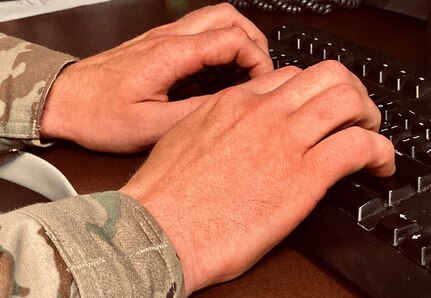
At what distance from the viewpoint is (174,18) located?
111 cm

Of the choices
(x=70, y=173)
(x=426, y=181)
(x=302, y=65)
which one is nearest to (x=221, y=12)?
(x=302, y=65)

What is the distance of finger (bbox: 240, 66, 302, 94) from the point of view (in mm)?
665

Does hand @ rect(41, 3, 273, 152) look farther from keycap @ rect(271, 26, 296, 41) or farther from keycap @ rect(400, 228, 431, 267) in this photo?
keycap @ rect(400, 228, 431, 267)

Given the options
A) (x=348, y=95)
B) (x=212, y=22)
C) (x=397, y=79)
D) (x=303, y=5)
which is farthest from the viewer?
(x=303, y=5)

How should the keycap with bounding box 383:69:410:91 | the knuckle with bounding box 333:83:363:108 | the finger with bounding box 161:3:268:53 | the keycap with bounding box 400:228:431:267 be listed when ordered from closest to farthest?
the keycap with bounding box 400:228:431:267
the knuckle with bounding box 333:83:363:108
the keycap with bounding box 383:69:410:91
the finger with bounding box 161:3:268:53

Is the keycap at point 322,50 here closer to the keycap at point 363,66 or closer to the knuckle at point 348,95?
the keycap at point 363,66

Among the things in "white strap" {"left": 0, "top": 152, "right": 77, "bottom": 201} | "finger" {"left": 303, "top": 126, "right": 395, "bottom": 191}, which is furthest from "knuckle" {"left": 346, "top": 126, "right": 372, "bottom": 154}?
"white strap" {"left": 0, "top": 152, "right": 77, "bottom": 201}

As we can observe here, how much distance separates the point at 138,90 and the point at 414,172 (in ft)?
0.95

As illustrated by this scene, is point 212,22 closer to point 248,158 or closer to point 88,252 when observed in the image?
point 248,158

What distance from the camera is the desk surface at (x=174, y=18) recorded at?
0.55 m

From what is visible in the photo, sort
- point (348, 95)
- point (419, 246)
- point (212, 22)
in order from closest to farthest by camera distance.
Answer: point (419, 246) < point (348, 95) < point (212, 22)

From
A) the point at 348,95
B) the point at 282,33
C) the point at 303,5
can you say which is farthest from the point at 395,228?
the point at 303,5

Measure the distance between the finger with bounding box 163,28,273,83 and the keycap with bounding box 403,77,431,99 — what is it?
15cm

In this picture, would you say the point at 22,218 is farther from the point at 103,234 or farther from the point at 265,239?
the point at 265,239
